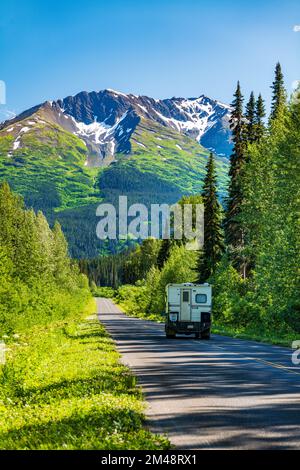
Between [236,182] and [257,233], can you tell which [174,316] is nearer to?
[257,233]

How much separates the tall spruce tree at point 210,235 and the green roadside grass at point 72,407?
36.0 m

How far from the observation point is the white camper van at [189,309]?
33.0 meters

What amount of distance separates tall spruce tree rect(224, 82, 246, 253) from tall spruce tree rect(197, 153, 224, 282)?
187 cm

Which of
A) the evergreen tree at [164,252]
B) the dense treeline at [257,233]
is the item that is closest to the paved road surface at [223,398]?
the dense treeline at [257,233]

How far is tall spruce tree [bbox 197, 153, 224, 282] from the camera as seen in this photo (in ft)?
181

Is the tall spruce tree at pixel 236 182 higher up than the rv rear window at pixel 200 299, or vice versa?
the tall spruce tree at pixel 236 182

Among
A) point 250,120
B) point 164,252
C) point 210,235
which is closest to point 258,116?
point 250,120

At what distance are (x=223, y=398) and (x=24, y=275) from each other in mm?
50358

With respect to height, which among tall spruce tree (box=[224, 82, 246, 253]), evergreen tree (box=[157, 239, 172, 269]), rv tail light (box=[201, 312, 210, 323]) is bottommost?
rv tail light (box=[201, 312, 210, 323])

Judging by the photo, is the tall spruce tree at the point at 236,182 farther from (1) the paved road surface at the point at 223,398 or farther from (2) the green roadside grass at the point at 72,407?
(2) the green roadside grass at the point at 72,407

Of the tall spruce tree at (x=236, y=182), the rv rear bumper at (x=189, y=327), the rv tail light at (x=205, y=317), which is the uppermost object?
the tall spruce tree at (x=236, y=182)

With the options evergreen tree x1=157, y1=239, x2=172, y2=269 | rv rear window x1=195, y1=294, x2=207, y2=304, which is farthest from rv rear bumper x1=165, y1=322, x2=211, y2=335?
evergreen tree x1=157, y1=239, x2=172, y2=269

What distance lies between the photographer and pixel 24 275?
198 ft

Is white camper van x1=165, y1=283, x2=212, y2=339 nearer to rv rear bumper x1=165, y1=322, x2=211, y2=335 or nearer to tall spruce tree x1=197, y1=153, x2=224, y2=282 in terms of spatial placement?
rv rear bumper x1=165, y1=322, x2=211, y2=335
